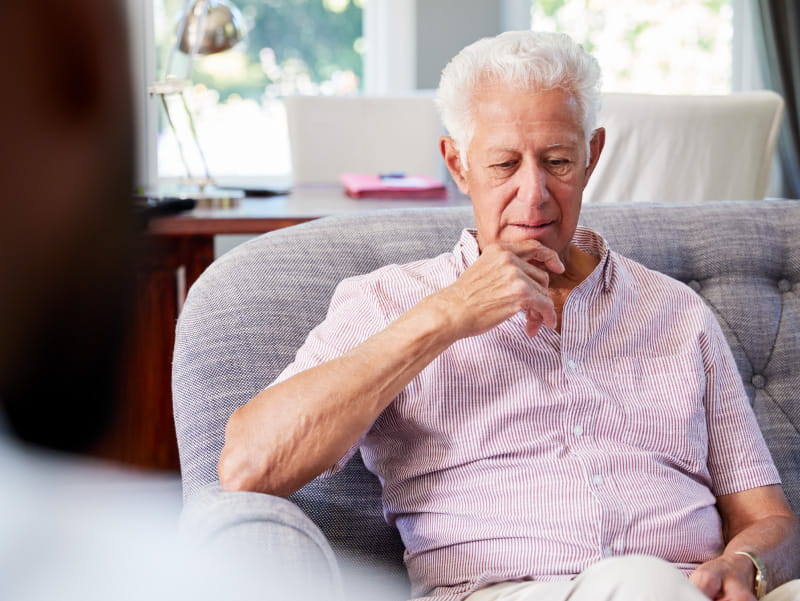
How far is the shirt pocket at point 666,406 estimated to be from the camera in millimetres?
1319

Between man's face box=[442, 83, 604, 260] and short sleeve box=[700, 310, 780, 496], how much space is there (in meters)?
0.28

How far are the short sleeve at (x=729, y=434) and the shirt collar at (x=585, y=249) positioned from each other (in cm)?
17

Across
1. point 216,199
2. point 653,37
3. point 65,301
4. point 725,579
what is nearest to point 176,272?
point 216,199

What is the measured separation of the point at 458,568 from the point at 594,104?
0.69 metres

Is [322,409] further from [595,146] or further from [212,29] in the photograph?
[212,29]

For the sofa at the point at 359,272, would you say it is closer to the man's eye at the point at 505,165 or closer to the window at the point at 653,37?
the man's eye at the point at 505,165

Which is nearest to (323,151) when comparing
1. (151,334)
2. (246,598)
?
(151,334)

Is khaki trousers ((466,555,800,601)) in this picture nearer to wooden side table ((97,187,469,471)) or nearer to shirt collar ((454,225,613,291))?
shirt collar ((454,225,613,291))

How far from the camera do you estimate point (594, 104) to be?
1.41 metres

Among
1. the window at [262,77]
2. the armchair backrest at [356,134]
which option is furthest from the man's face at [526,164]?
the window at [262,77]

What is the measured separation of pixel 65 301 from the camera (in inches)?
10.6

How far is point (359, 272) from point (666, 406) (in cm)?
55

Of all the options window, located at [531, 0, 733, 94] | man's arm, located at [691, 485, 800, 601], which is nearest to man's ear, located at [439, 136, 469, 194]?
man's arm, located at [691, 485, 800, 601]

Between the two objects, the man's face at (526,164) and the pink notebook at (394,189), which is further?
the pink notebook at (394,189)
